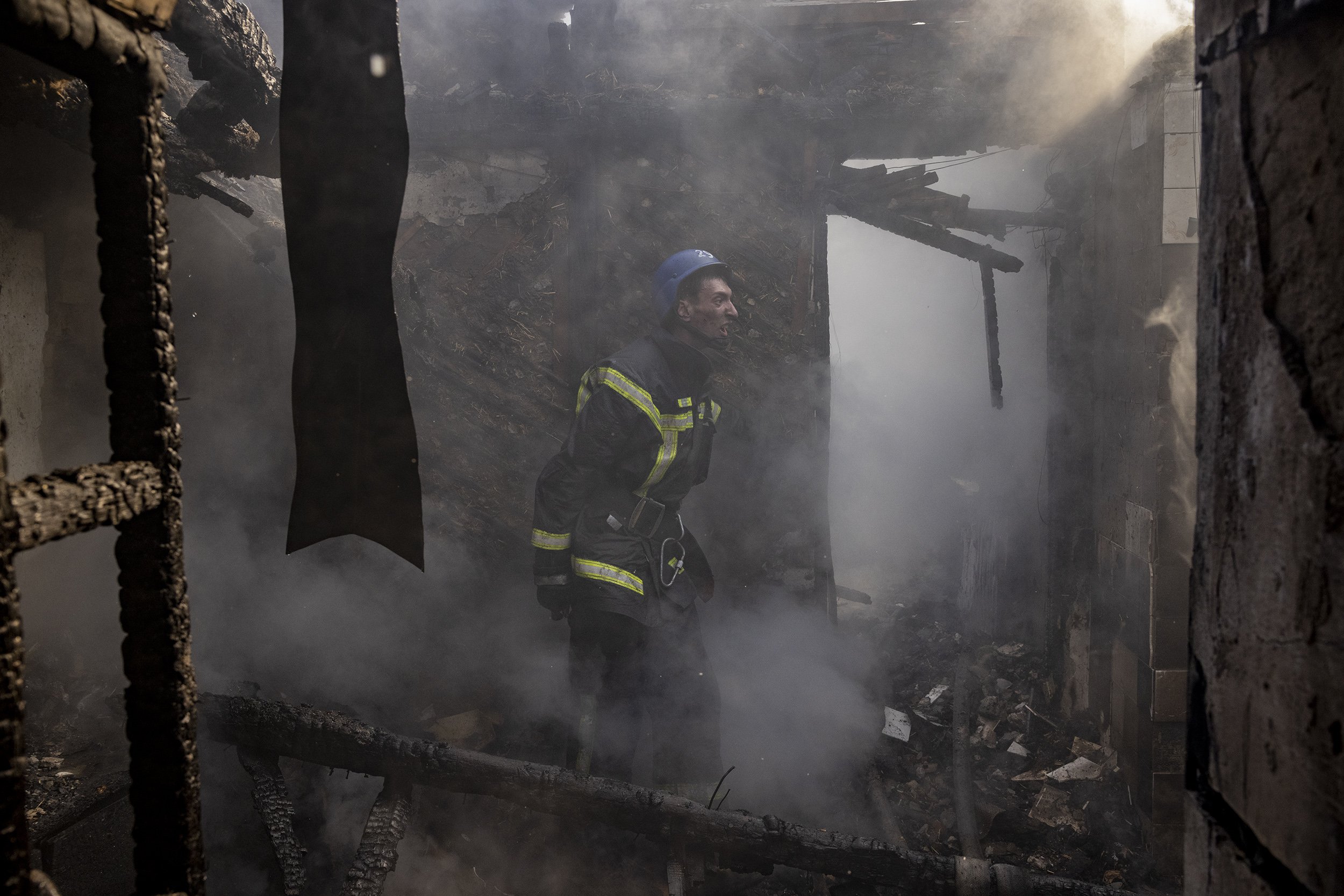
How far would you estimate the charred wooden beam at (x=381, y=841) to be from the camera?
2803 millimetres

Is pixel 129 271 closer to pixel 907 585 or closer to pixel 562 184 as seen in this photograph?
pixel 562 184

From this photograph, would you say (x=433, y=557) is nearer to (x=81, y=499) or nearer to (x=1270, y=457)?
(x=81, y=499)

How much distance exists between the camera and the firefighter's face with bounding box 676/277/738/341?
14.4ft

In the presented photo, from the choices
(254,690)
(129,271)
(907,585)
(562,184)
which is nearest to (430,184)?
(562,184)

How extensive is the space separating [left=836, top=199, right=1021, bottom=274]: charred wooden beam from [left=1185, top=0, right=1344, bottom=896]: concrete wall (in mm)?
4580

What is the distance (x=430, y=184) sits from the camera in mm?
5434

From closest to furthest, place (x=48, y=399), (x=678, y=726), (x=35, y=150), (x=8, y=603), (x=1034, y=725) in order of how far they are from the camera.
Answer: (x=8, y=603) → (x=35, y=150) → (x=48, y=399) → (x=678, y=726) → (x=1034, y=725)

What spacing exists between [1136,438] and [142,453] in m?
4.87

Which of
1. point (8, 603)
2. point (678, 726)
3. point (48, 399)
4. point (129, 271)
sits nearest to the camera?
point (8, 603)

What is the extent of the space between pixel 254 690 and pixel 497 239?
3.37 metres

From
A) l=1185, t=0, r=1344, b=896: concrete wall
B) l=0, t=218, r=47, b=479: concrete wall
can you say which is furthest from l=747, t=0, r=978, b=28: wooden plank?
l=1185, t=0, r=1344, b=896: concrete wall

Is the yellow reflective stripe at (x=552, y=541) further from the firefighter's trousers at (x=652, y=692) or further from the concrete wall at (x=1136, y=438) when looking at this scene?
the concrete wall at (x=1136, y=438)

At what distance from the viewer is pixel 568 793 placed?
10.6 feet

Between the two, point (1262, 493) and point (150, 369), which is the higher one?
point (150, 369)
